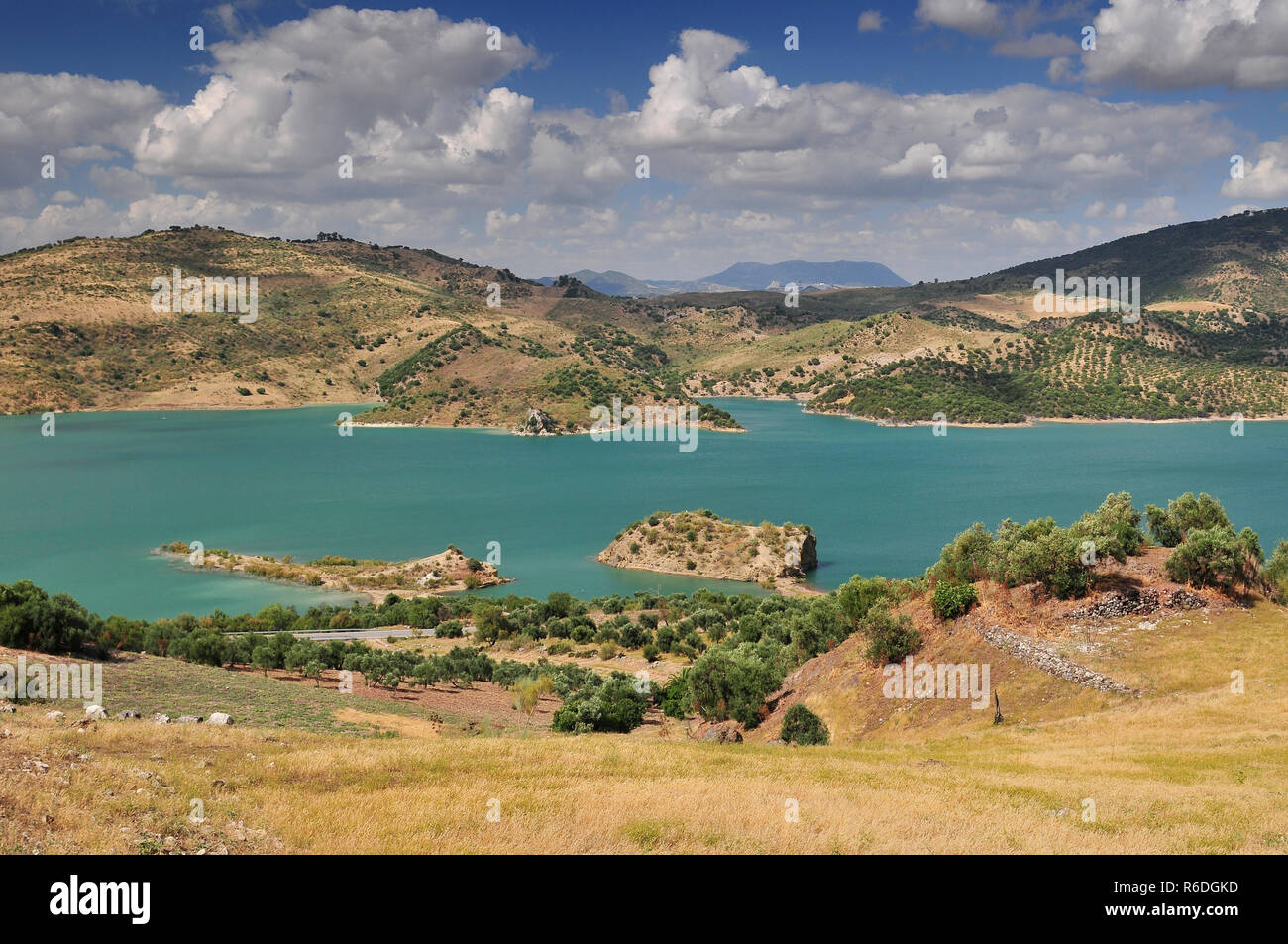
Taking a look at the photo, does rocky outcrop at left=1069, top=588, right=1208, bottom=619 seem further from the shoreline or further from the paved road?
the shoreline

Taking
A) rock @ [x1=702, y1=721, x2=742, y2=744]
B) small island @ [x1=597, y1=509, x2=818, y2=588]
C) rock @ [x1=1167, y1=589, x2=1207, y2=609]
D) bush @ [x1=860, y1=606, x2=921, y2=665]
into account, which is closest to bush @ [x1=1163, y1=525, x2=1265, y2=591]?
rock @ [x1=1167, y1=589, x2=1207, y2=609]

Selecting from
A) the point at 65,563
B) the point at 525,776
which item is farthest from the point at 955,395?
the point at 525,776

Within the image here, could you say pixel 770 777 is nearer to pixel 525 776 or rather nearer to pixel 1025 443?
pixel 525 776

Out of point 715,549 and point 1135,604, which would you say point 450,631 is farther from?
point 1135,604

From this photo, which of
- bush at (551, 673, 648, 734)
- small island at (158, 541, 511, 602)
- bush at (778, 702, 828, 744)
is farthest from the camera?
small island at (158, 541, 511, 602)

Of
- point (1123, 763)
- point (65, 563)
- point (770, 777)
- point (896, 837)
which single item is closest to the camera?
point (896, 837)

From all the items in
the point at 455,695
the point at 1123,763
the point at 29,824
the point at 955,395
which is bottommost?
the point at 455,695

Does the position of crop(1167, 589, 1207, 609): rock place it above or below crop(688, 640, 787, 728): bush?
above
